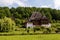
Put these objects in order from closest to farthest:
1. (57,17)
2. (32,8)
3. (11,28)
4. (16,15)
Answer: (11,28) → (16,15) → (57,17) → (32,8)

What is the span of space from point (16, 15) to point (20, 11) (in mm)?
8459

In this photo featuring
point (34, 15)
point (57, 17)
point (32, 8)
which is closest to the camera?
point (34, 15)

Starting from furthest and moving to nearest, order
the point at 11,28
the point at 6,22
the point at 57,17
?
the point at 57,17
the point at 6,22
the point at 11,28

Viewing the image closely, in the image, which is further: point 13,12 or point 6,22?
point 13,12

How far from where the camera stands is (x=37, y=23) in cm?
6825

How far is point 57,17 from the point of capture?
100 meters

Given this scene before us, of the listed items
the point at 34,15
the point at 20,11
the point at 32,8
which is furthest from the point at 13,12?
the point at 34,15

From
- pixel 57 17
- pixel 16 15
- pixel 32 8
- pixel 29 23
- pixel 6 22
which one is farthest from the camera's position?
pixel 32 8

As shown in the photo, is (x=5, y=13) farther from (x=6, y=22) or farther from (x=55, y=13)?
(x=6, y=22)

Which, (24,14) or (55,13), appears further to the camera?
(55,13)

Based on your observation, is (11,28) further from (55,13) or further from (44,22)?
(55,13)

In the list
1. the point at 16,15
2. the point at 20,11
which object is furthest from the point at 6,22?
the point at 20,11

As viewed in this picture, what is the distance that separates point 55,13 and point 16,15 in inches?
943

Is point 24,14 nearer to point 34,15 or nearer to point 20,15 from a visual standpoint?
point 20,15
